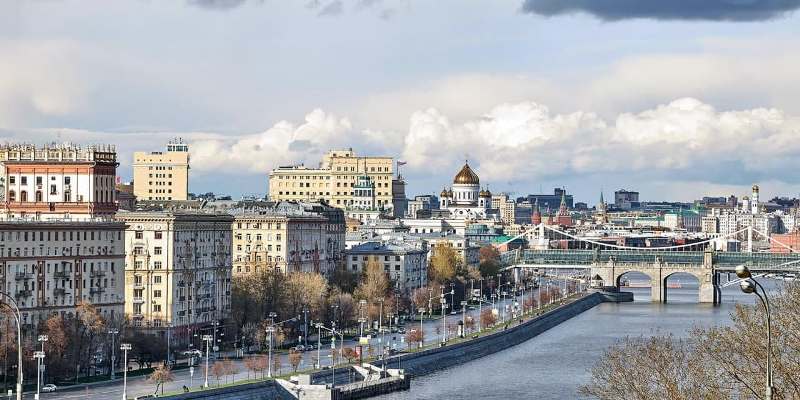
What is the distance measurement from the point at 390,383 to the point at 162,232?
1989 cm

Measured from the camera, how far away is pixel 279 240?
5723 inches

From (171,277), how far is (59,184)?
8.29 m

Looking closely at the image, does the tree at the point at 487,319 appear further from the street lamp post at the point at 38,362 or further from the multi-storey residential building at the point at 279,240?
the street lamp post at the point at 38,362

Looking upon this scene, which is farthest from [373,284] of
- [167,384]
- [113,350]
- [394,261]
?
[167,384]

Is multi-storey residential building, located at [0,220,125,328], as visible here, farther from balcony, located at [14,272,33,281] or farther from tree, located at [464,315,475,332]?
tree, located at [464,315,475,332]

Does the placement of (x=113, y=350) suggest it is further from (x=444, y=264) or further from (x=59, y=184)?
(x=444, y=264)

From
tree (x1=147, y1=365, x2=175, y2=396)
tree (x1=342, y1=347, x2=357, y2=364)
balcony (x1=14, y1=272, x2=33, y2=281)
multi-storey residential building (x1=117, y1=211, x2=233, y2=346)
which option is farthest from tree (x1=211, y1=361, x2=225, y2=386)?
multi-storey residential building (x1=117, y1=211, x2=233, y2=346)

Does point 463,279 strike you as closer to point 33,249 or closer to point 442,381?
point 442,381

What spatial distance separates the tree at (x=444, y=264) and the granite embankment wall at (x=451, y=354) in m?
11.4

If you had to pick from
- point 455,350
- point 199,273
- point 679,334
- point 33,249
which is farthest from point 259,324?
point 679,334

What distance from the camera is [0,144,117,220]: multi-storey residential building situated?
111875mm

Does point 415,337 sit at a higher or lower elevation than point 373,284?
lower

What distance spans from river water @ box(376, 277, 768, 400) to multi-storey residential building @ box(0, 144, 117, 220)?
2137 cm

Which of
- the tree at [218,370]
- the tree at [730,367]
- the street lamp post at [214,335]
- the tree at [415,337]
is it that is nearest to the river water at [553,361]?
the tree at [415,337]
